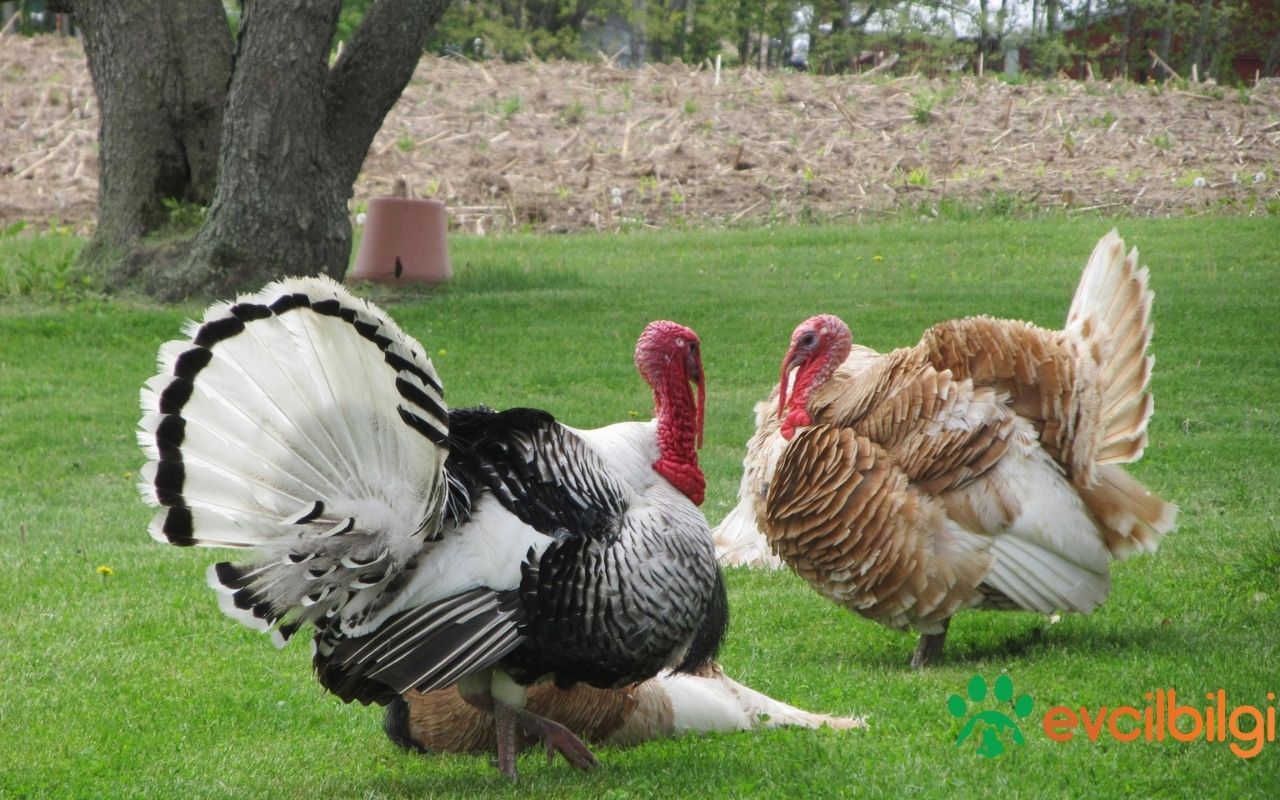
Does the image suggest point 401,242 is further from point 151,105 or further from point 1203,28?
point 1203,28

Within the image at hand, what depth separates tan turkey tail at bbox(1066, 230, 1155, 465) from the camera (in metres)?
6.40

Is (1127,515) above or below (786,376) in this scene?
below

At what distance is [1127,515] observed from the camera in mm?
6195

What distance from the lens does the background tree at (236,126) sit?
498 inches

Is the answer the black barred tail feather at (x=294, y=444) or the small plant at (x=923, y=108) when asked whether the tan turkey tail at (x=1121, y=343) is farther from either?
the small plant at (x=923, y=108)

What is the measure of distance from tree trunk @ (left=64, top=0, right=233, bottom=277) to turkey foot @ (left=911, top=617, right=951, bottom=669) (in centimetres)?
961

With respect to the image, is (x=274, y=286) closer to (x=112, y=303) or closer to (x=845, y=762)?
(x=845, y=762)

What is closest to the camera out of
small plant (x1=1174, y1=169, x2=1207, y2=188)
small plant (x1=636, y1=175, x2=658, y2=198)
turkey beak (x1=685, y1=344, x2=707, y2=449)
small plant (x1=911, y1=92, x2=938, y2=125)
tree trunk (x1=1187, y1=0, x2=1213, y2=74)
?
turkey beak (x1=685, y1=344, x2=707, y2=449)

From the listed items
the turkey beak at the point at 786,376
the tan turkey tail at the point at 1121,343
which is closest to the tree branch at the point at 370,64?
the turkey beak at the point at 786,376

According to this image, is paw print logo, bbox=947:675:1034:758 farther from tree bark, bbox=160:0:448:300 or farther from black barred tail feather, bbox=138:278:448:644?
tree bark, bbox=160:0:448:300

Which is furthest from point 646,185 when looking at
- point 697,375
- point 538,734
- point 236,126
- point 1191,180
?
point 538,734

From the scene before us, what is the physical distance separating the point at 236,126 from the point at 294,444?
353 inches

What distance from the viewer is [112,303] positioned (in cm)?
1366

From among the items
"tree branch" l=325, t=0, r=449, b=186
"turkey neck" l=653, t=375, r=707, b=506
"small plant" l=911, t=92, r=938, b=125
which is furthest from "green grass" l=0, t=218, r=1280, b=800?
"small plant" l=911, t=92, r=938, b=125
